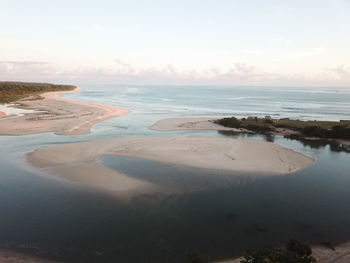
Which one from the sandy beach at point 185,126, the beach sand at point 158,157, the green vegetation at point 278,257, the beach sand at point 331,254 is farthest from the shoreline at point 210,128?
the green vegetation at point 278,257

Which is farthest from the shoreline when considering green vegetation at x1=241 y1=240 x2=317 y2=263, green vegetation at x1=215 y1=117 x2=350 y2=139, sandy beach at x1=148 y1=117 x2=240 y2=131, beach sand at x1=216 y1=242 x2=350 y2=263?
green vegetation at x1=241 y1=240 x2=317 y2=263

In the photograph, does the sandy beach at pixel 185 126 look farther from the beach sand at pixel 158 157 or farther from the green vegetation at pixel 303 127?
the beach sand at pixel 158 157

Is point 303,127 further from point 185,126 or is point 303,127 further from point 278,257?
point 278,257

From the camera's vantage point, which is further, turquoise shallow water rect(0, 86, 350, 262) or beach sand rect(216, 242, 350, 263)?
turquoise shallow water rect(0, 86, 350, 262)

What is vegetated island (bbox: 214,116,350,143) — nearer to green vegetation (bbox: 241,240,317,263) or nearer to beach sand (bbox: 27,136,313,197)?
beach sand (bbox: 27,136,313,197)

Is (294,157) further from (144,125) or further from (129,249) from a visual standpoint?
(144,125)

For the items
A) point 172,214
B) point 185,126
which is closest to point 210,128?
point 185,126
